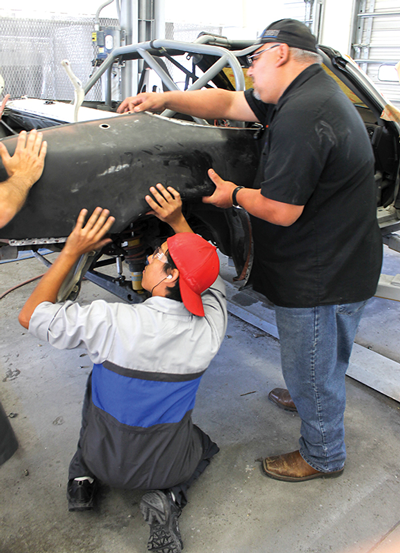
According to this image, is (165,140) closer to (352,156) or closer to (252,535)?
(352,156)

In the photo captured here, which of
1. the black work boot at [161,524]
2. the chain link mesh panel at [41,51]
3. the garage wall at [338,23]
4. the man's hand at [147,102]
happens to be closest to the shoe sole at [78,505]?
the black work boot at [161,524]

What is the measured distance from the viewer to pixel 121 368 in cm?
141

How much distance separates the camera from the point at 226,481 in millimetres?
1826

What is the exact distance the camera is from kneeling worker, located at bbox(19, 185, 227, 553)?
4.51 feet

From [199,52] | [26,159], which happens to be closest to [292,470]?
[26,159]

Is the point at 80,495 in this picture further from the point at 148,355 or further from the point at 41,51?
the point at 41,51

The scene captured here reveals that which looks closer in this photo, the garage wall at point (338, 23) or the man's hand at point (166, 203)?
the man's hand at point (166, 203)

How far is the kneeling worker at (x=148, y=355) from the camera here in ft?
4.51

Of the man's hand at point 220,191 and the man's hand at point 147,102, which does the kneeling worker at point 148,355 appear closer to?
the man's hand at point 220,191

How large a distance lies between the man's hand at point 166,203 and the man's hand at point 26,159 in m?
0.39

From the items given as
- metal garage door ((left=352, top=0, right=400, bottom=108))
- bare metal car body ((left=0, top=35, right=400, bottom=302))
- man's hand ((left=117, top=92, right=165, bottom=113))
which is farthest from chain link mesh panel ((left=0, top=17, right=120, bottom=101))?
man's hand ((left=117, top=92, right=165, bottom=113))

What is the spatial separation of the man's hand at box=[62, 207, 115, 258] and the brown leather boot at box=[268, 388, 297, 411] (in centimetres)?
139

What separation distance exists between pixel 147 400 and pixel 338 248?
0.88 metres

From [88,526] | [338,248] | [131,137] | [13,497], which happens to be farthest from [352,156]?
[13,497]
